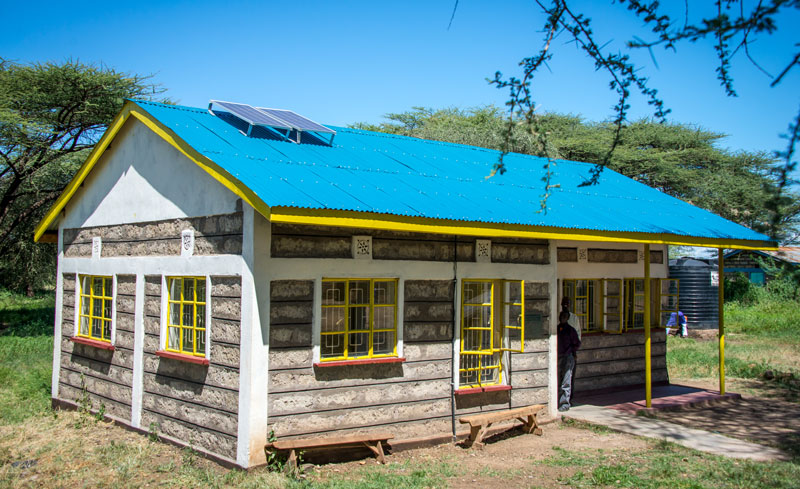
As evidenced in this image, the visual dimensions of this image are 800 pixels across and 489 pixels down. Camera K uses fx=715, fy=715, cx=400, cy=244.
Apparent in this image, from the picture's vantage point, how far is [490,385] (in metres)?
10.4

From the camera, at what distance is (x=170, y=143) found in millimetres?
9648

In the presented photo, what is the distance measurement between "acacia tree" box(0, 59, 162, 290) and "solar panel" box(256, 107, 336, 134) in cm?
1204

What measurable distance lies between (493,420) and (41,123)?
59.6 ft

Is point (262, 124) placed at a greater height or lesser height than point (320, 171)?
greater

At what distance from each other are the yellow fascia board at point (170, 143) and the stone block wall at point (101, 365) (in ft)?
4.44

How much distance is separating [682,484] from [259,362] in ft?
15.9

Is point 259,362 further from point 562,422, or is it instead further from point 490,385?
point 562,422

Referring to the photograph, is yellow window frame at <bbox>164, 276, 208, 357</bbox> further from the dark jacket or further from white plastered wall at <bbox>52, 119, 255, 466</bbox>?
the dark jacket

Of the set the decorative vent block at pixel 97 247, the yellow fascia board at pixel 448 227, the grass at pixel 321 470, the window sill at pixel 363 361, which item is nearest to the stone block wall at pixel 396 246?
the yellow fascia board at pixel 448 227

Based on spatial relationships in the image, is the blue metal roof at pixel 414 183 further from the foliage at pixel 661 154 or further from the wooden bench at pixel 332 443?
the foliage at pixel 661 154

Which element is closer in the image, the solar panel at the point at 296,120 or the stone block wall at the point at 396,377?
the stone block wall at the point at 396,377

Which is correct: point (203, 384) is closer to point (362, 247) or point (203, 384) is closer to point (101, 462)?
point (101, 462)

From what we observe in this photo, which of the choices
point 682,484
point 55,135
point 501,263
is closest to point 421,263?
point 501,263

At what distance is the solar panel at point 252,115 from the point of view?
33.7ft
